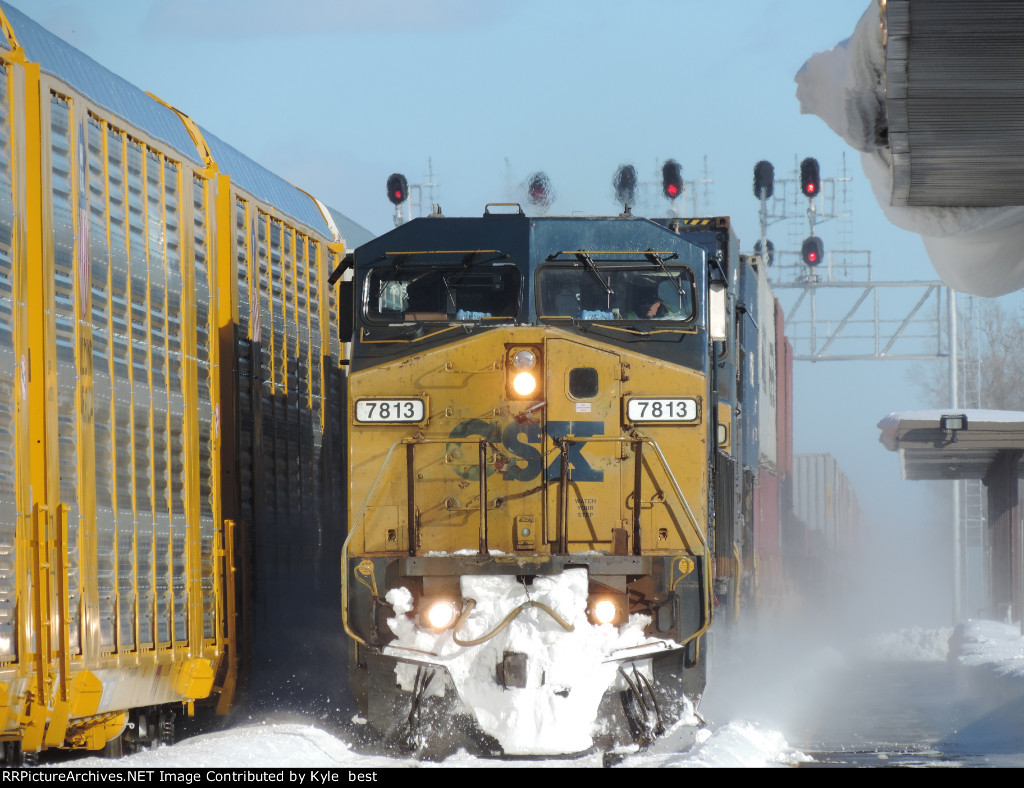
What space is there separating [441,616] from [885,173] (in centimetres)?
436

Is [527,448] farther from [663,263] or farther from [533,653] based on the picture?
[663,263]

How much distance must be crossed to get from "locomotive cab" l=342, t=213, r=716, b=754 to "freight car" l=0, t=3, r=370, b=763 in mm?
1246

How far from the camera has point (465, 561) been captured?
912cm

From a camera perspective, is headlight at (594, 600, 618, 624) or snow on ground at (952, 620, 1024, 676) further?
snow on ground at (952, 620, 1024, 676)

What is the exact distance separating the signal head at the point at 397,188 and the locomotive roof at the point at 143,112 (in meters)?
8.12

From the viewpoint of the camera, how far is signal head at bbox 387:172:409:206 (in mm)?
21812

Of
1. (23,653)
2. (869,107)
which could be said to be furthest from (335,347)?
(869,107)

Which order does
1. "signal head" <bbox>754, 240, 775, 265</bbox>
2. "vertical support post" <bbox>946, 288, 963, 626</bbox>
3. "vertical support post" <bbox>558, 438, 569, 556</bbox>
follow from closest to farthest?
"vertical support post" <bbox>558, 438, 569, 556</bbox> → "signal head" <bbox>754, 240, 775, 265</bbox> → "vertical support post" <bbox>946, 288, 963, 626</bbox>

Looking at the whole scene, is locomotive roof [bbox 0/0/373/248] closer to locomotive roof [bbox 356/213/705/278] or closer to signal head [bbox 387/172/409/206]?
locomotive roof [bbox 356/213/705/278]

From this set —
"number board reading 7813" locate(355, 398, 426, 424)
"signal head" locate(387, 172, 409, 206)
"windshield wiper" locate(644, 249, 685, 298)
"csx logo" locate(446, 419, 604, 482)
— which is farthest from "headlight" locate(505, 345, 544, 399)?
"signal head" locate(387, 172, 409, 206)

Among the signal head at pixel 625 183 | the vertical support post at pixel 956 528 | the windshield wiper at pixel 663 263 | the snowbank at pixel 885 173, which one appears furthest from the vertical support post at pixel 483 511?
the vertical support post at pixel 956 528

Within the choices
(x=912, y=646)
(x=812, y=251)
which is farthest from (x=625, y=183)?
(x=912, y=646)

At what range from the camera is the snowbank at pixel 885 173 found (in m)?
5.85

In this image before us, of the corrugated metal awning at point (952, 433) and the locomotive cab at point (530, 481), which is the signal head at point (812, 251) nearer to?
the corrugated metal awning at point (952, 433)
